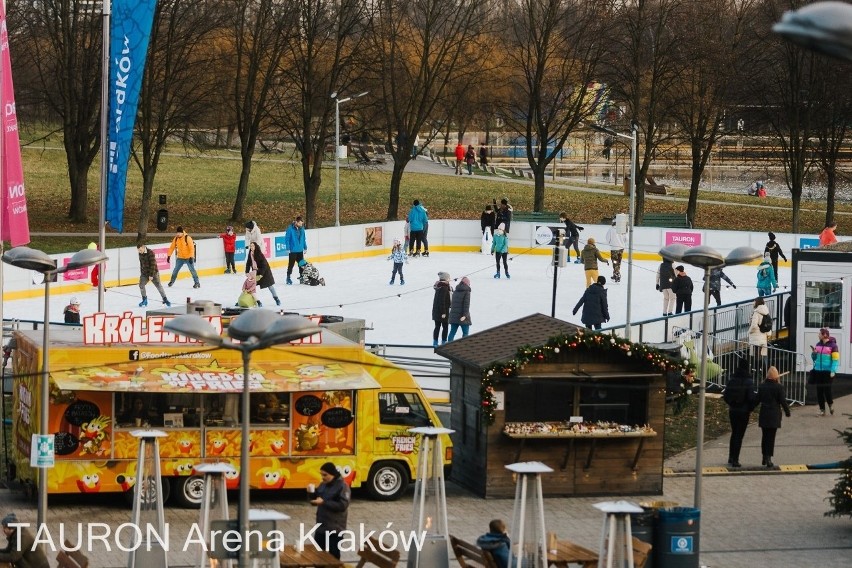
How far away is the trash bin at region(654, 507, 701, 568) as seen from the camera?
16125 mm

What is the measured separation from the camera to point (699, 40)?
6606 centimetres

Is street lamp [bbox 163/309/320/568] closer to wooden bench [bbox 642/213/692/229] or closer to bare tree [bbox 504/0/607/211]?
wooden bench [bbox 642/213/692/229]

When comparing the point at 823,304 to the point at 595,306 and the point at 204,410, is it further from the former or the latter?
the point at 204,410

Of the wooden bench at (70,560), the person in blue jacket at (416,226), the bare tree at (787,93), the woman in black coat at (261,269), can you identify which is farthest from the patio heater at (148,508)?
the bare tree at (787,93)

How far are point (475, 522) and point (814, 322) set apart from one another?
1254cm

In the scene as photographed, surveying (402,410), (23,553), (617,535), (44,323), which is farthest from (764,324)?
(23,553)

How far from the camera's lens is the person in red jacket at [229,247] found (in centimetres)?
4122

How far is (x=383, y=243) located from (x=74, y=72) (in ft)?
45.0

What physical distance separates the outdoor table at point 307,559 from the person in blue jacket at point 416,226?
3089cm

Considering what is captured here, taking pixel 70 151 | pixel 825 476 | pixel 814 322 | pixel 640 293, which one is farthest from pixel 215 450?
pixel 70 151

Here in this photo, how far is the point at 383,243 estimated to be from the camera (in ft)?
160

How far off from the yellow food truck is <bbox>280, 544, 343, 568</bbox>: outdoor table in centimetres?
424

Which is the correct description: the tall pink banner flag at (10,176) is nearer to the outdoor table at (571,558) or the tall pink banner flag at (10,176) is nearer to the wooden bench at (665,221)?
the outdoor table at (571,558)

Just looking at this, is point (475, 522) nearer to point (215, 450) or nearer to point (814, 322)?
point (215, 450)
